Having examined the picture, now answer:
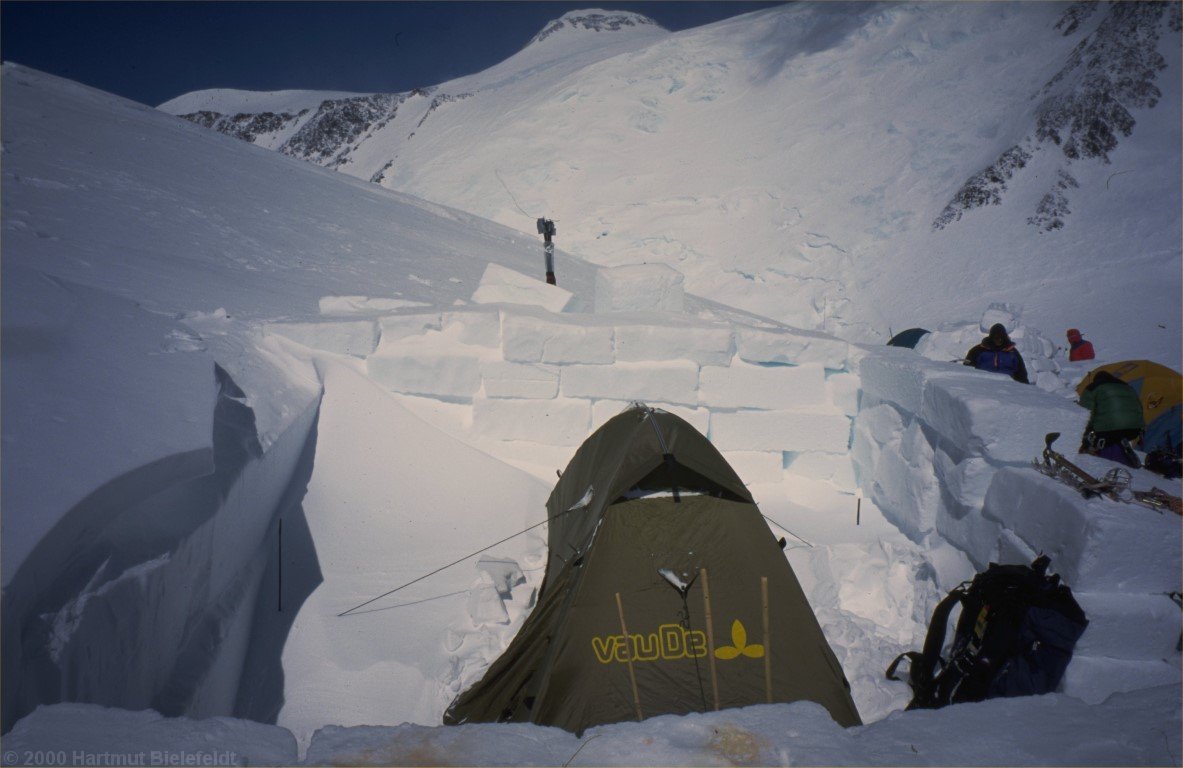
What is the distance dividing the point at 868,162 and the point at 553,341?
1610 cm

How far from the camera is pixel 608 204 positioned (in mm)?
19766

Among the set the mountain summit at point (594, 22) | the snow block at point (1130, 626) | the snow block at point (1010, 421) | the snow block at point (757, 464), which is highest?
the mountain summit at point (594, 22)

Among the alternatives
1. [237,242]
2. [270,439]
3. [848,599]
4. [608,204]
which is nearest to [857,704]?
[848,599]

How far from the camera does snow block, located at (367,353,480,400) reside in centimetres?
455

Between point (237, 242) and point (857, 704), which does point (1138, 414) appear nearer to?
point (857, 704)

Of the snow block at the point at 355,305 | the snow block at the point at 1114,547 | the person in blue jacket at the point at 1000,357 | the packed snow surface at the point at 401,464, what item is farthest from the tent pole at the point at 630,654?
the person in blue jacket at the point at 1000,357

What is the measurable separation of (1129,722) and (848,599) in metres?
2.43

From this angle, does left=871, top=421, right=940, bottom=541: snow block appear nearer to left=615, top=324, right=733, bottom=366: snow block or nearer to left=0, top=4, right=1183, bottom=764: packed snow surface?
left=0, top=4, right=1183, bottom=764: packed snow surface

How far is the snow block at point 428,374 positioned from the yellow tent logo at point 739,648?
8.76ft

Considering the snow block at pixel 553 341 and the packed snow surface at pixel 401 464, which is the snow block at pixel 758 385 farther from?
the snow block at pixel 553 341

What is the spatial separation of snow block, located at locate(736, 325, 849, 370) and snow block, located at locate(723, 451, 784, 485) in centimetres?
71

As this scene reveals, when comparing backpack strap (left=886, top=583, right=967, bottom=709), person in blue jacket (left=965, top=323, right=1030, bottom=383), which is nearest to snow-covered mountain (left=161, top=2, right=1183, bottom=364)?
person in blue jacket (left=965, top=323, right=1030, bottom=383)

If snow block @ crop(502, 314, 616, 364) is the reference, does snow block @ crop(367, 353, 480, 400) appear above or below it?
below

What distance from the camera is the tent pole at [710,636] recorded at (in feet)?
8.43
